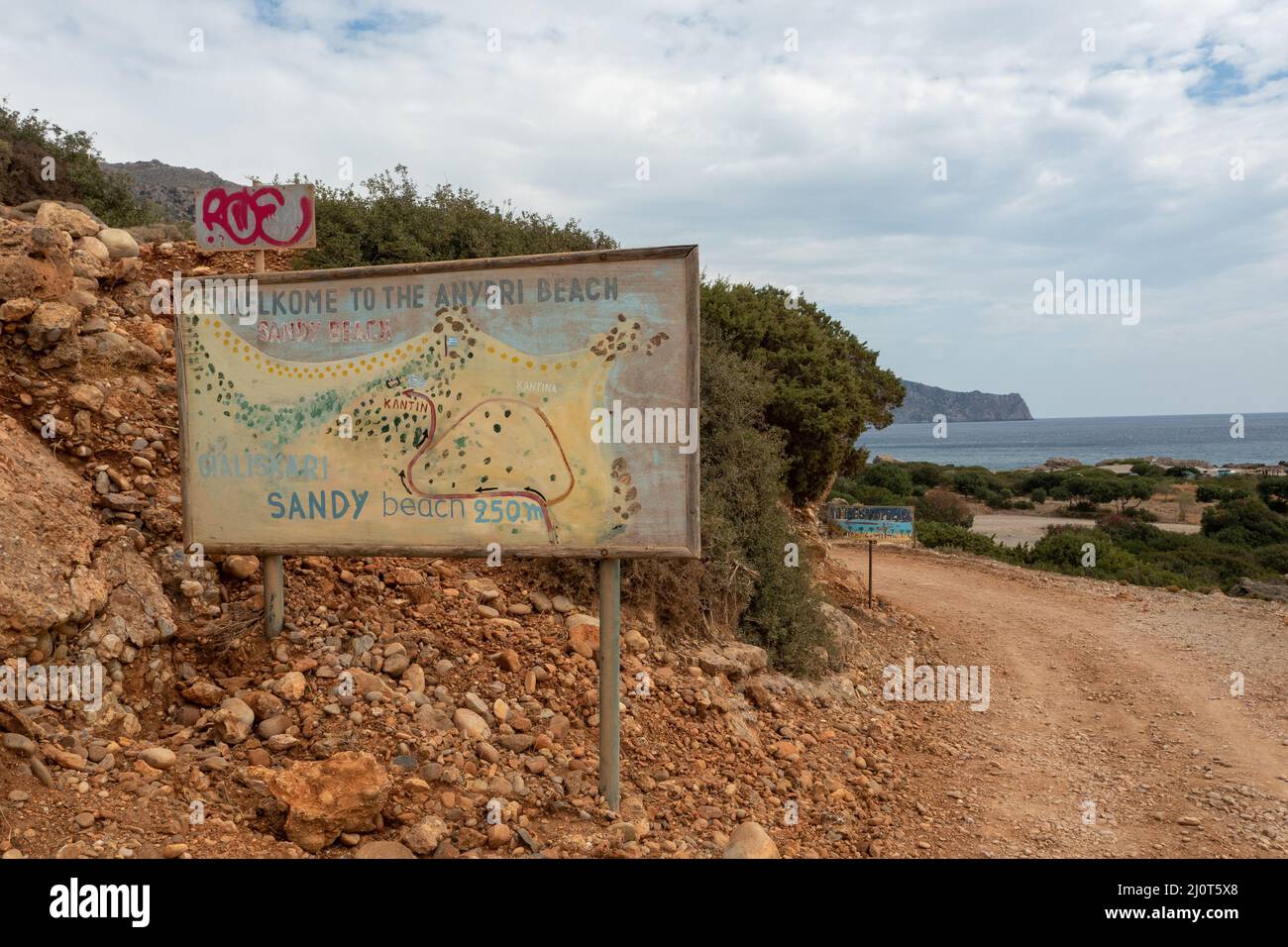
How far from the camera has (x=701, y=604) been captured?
8305 millimetres

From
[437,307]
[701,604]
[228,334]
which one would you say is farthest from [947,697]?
[228,334]

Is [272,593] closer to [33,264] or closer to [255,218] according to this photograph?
[255,218]

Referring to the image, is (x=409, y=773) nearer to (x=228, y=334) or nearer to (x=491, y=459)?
(x=491, y=459)

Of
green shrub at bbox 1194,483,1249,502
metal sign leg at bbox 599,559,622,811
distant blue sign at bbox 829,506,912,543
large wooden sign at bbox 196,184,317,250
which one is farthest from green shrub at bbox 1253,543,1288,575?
large wooden sign at bbox 196,184,317,250

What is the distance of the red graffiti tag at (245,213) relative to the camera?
17.3 ft

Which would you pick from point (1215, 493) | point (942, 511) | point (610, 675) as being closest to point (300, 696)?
point (610, 675)

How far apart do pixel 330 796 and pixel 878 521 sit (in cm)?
1008

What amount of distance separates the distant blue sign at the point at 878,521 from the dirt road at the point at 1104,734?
1758 millimetres

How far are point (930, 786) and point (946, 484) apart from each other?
49.4 m

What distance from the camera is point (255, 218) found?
5324mm

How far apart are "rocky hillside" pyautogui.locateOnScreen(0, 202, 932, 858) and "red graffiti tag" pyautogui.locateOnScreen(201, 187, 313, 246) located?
2032mm

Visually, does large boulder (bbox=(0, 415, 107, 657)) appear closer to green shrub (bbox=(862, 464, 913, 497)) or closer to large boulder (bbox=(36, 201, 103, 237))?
large boulder (bbox=(36, 201, 103, 237))

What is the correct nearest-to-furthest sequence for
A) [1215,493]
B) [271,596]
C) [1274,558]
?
[271,596] < [1274,558] < [1215,493]

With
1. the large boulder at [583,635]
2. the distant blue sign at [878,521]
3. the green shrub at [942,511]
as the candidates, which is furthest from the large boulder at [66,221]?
the green shrub at [942,511]
